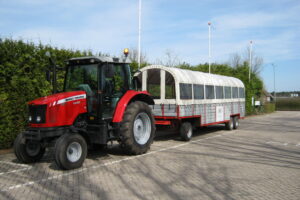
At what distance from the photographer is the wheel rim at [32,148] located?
688 cm

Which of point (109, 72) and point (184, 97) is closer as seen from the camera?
point (109, 72)

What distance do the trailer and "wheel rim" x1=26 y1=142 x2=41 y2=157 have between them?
10.3 ft

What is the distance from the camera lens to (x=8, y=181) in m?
5.69

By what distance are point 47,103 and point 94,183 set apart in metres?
2.12

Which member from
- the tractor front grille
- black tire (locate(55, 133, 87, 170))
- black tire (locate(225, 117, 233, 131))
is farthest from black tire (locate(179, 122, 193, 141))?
the tractor front grille

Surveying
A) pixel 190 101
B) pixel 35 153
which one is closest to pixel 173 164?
pixel 35 153

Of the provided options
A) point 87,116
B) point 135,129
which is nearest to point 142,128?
point 135,129

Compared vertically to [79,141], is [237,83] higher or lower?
higher

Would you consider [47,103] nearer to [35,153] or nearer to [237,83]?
[35,153]

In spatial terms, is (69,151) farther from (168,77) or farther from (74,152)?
(168,77)

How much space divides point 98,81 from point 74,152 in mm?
1829

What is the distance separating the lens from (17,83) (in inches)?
349

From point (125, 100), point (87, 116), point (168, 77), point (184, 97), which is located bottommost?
point (87, 116)

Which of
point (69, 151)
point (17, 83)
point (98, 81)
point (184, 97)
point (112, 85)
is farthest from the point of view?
point (184, 97)
